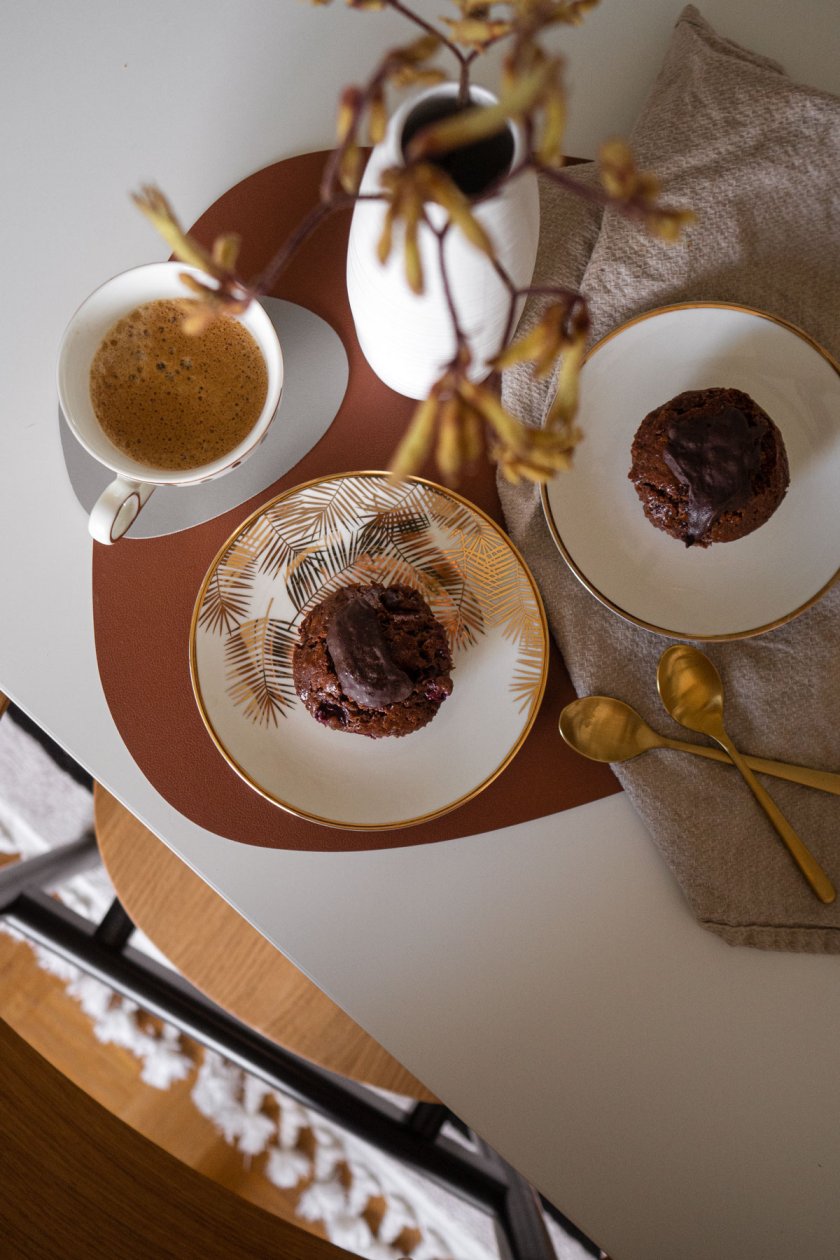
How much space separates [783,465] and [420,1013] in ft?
1.99

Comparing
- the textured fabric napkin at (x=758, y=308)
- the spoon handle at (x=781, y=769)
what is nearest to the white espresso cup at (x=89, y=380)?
the textured fabric napkin at (x=758, y=308)

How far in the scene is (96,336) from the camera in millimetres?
787

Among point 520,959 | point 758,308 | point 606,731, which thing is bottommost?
point 520,959

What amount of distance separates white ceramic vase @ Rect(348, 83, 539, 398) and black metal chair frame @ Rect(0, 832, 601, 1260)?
0.85 metres

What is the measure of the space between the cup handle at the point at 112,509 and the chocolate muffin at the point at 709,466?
0.46 metres

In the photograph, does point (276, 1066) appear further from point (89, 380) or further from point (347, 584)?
point (89, 380)

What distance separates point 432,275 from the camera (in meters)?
0.60

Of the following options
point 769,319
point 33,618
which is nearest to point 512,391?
point 769,319

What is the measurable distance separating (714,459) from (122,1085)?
1264 mm

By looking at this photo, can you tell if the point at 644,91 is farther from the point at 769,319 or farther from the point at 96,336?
the point at 96,336

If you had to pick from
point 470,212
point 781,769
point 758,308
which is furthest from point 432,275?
point 781,769

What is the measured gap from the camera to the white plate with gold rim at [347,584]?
0.82 meters

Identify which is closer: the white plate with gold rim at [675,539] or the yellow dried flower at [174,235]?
the yellow dried flower at [174,235]

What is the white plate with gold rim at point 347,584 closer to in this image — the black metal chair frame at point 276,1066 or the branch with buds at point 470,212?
the branch with buds at point 470,212
